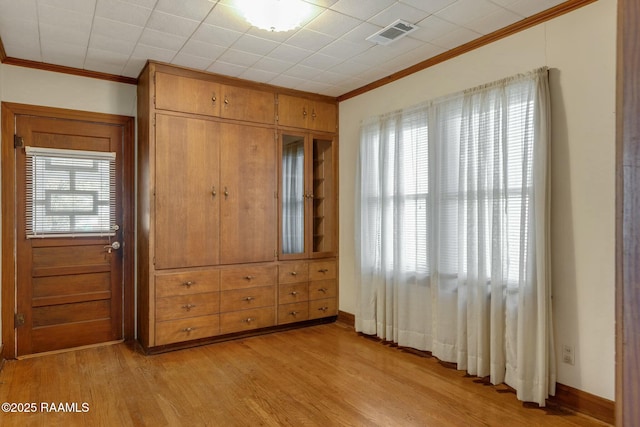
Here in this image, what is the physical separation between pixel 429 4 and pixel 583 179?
152 cm

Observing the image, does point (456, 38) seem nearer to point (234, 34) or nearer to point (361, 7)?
point (361, 7)

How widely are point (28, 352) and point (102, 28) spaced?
288 centimetres

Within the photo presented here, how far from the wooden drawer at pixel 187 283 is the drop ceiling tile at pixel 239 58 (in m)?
2.00

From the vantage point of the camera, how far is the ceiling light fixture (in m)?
2.64

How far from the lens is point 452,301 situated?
336 cm

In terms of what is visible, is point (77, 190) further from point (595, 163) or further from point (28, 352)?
point (595, 163)

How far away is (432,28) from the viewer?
3016 millimetres

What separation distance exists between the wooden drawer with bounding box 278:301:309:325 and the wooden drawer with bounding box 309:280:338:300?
0.15 meters

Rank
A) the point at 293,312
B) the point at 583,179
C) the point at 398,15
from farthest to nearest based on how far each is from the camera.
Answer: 1. the point at 293,312
2. the point at 398,15
3. the point at 583,179

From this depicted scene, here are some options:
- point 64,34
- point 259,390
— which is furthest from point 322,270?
point 64,34

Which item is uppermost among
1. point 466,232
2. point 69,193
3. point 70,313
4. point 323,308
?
point 69,193

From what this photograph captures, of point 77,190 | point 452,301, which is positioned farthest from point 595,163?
point 77,190

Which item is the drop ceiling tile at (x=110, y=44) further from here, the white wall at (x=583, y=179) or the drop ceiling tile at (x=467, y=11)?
the white wall at (x=583, y=179)

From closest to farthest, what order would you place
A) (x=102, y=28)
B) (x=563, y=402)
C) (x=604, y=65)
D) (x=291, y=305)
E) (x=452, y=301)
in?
(x=604, y=65), (x=563, y=402), (x=102, y=28), (x=452, y=301), (x=291, y=305)
